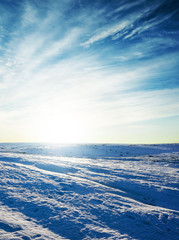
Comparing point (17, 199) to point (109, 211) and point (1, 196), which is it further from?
point (109, 211)

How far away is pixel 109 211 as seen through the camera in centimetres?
609

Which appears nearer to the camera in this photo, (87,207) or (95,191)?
(87,207)

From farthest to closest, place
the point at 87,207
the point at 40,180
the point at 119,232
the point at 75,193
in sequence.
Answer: the point at 40,180 → the point at 75,193 → the point at 87,207 → the point at 119,232

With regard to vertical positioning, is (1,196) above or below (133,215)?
above

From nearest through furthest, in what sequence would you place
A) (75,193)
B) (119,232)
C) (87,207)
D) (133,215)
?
(119,232)
(133,215)
(87,207)
(75,193)

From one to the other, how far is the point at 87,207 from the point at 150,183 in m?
5.11

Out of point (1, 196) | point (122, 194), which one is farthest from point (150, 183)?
point (1, 196)

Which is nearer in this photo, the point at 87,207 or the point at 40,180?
the point at 87,207

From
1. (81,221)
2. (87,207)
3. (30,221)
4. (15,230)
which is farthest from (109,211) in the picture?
(15,230)

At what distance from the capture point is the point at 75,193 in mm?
7438

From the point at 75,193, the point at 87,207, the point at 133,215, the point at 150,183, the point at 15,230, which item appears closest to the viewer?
the point at 15,230

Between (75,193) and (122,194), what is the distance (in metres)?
2.34

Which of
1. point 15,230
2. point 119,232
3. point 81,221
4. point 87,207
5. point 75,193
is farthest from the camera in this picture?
point 75,193

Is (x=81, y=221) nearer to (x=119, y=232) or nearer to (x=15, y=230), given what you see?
(x=119, y=232)
